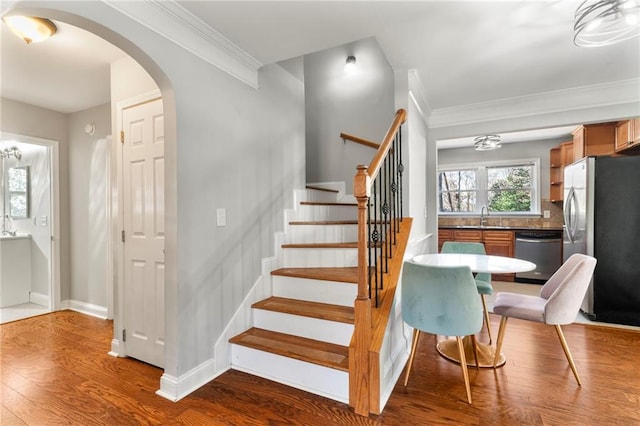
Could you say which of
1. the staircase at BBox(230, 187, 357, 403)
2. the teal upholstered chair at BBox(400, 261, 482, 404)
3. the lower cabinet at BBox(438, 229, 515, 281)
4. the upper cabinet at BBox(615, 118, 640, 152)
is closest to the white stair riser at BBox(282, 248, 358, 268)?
the staircase at BBox(230, 187, 357, 403)

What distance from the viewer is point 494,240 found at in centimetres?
541

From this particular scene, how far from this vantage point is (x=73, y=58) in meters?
2.58

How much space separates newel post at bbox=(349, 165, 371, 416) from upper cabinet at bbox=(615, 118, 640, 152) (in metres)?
3.57

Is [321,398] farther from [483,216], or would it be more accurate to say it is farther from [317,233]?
[483,216]

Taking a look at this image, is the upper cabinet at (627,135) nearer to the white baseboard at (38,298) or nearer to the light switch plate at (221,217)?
the light switch plate at (221,217)

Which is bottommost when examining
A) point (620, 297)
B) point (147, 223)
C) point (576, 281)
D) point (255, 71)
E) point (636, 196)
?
point (620, 297)

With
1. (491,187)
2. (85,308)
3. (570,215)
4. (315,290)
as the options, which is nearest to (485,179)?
(491,187)

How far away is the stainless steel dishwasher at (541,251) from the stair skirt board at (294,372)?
465cm

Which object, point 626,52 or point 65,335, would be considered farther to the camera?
point 65,335

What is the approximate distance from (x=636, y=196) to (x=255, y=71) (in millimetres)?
4142

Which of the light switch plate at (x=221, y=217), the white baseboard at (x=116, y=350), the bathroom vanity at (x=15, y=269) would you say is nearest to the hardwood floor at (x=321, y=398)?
the white baseboard at (x=116, y=350)

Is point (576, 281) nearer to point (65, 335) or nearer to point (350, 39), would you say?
point (350, 39)

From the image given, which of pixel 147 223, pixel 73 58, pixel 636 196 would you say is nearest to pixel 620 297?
pixel 636 196

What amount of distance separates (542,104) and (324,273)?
10.4 feet
